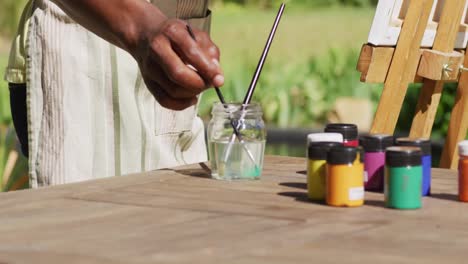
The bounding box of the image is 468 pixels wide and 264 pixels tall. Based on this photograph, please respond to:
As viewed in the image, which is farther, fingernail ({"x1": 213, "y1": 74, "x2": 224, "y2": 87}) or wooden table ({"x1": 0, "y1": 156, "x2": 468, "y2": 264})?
fingernail ({"x1": 213, "y1": 74, "x2": 224, "y2": 87})

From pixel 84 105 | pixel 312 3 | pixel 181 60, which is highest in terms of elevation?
pixel 181 60

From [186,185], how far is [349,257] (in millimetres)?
909

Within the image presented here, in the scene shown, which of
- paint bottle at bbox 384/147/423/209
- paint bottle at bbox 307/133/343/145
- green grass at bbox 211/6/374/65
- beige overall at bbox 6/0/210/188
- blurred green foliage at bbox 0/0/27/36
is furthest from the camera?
blurred green foliage at bbox 0/0/27/36

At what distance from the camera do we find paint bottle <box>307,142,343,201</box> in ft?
8.79

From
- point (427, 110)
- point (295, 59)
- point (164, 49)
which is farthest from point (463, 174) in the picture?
point (295, 59)

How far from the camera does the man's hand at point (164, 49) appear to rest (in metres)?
2.74

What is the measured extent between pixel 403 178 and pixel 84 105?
157 centimetres

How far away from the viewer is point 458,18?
4.05m

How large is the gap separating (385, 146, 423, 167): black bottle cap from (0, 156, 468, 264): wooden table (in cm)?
10

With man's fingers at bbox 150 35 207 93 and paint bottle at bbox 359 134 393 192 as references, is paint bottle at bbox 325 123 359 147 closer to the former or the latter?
paint bottle at bbox 359 134 393 192

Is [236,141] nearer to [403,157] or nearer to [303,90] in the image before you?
[403,157]

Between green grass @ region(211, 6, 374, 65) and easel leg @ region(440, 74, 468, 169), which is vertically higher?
easel leg @ region(440, 74, 468, 169)

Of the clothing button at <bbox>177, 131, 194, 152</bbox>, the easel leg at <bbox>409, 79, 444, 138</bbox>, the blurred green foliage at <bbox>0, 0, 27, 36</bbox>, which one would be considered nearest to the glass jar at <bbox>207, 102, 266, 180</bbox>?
the clothing button at <bbox>177, 131, 194, 152</bbox>

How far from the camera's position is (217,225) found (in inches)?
93.8
